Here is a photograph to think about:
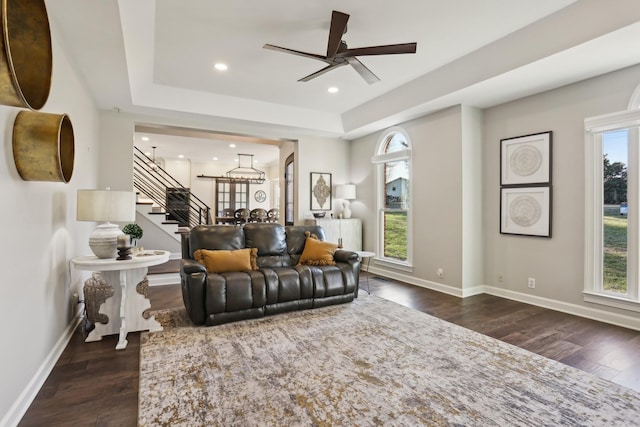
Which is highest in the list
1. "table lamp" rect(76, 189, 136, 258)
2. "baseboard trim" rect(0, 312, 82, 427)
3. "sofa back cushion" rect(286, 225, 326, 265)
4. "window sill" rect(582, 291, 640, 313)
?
"table lamp" rect(76, 189, 136, 258)

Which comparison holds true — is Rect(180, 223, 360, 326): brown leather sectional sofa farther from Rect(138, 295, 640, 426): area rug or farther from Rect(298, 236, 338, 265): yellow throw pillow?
Rect(138, 295, 640, 426): area rug

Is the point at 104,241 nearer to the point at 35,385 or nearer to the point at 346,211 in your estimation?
the point at 35,385

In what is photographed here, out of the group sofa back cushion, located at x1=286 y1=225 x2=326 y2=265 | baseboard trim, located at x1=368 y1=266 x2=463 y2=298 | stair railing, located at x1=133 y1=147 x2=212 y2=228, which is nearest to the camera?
sofa back cushion, located at x1=286 y1=225 x2=326 y2=265

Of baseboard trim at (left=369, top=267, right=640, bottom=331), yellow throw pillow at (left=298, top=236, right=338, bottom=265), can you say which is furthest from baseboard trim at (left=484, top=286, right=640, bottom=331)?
yellow throw pillow at (left=298, top=236, right=338, bottom=265)

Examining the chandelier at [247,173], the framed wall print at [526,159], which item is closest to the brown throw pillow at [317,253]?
the framed wall print at [526,159]

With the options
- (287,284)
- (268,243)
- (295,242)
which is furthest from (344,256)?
(268,243)

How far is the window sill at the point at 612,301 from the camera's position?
3340mm

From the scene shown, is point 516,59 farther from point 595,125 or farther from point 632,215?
point 632,215

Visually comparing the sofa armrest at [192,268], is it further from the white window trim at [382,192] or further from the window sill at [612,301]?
the window sill at [612,301]

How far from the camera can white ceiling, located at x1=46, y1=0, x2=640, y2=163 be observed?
9.30 feet

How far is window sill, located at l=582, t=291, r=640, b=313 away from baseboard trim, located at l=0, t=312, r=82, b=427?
5.00m

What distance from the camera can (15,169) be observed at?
190 centimetres

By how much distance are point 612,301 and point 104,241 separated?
16.6 ft

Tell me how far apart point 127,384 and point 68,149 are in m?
1.82
